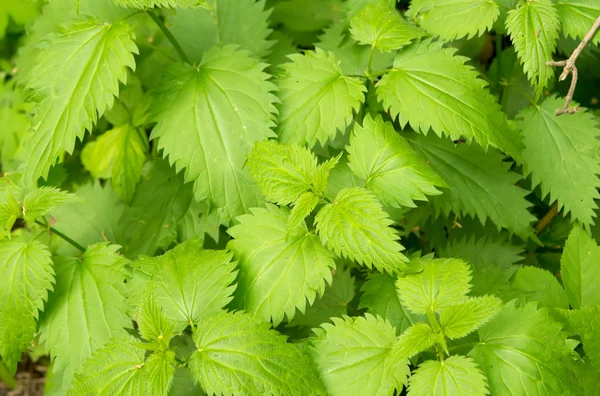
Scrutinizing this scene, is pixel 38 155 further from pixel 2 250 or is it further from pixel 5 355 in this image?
pixel 5 355

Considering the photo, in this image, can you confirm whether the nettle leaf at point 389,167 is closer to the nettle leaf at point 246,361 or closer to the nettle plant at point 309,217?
the nettle plant at point 309,217

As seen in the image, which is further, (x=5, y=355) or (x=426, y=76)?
(x=426, y=76)

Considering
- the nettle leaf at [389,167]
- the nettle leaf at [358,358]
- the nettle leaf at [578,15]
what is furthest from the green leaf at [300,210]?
the nettle leaf at [578,15]

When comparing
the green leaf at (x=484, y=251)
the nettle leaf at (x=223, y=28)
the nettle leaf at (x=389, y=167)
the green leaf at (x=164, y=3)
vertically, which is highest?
the green leaf at (x=164, y=3)

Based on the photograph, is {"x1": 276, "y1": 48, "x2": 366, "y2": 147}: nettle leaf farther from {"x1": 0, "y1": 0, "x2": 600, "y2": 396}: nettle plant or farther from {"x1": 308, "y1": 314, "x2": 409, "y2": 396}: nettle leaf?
{"x1": 308, "y1": 314, "x2": 409, "y2": 396}: nettle leaf

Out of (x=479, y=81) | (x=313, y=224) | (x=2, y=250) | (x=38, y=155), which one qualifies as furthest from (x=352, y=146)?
(x=2, y=250)

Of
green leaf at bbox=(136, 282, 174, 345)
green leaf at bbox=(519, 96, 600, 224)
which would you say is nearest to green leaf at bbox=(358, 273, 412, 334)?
green leaf at bbox=(136, 282, 174, 345)
